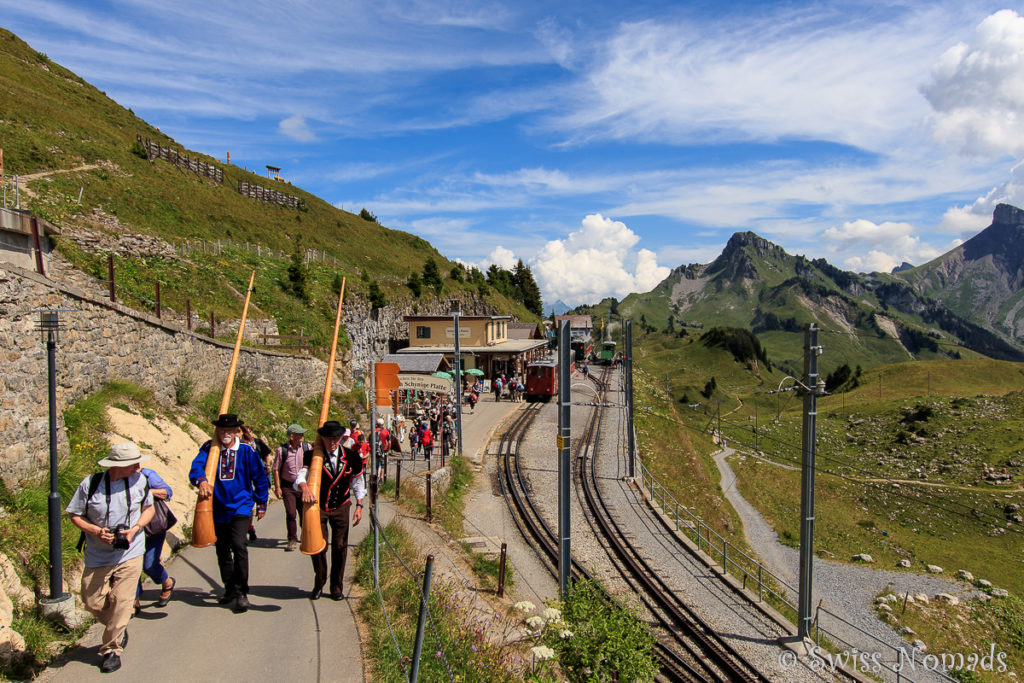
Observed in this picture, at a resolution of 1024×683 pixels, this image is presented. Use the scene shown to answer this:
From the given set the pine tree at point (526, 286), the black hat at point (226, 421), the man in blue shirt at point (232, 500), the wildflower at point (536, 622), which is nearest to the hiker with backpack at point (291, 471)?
the man in blue shirt at point (232, 500)

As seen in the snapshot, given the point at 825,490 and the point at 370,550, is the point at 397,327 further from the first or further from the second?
the point at 370,550

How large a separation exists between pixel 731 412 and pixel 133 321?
363ft

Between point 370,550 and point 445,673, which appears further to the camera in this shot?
point 370,550

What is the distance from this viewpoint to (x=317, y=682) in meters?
4.95

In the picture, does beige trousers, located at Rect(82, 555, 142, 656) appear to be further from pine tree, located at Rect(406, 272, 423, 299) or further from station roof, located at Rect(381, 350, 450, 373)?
pine tree, located at Rect(406, 272, 423, 299)

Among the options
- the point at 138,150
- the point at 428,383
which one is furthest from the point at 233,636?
the point at 138,150

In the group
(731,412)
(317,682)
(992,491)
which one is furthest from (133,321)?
(731,412)

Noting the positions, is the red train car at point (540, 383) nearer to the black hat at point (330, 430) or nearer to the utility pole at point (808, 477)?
the utility pole at point (808, 477)

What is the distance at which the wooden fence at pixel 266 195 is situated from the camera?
205 ft

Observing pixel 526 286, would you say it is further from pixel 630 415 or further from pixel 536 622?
pixel 536 622

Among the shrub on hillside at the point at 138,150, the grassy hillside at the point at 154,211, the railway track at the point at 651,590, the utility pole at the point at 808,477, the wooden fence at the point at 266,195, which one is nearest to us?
the railway track at the point at 651,590

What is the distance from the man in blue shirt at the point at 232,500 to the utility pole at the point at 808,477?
11.1m

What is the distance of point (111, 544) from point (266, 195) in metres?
67.6

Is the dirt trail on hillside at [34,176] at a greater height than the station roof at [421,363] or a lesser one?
greater
